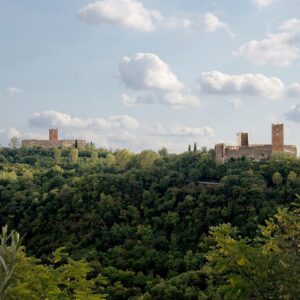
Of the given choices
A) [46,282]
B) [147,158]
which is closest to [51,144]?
[147,158]

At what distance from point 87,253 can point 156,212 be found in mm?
8909

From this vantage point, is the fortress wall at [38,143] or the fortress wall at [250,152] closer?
the fortress wall at [250,152]

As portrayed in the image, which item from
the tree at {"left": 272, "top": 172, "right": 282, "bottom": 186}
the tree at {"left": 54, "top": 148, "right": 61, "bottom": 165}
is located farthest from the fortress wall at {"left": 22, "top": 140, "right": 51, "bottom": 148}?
the tree at {"left": 272, "top": 172, "right": 282, "bottom": 186}

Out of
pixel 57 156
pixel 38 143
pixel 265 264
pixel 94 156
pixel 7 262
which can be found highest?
pixel 38 143

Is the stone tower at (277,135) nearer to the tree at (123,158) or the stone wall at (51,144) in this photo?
the tree at (123,158)

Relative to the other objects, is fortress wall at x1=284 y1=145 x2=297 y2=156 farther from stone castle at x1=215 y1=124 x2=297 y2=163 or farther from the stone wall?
the stone wall

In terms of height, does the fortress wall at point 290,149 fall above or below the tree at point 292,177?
above

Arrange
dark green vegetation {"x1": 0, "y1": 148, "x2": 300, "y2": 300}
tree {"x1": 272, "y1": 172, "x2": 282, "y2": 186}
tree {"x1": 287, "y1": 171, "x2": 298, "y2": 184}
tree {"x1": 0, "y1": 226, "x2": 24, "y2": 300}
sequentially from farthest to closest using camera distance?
tree {"x1": 272, "y1": 172, "x2": 282, "y2": 186} → tree {"x1": 287, "y1": 171, "x2": 298, "y2": 184} → dark green vegetation {"x1": 0, "y1": 148, "x2": 300, "y2": 300} → tree {"x1": 0, "y1": 226, "x2": 24, "y2": 300}

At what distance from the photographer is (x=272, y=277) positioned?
12.6m

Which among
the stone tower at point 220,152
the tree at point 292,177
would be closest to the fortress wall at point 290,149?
the stone tower at point 220,152

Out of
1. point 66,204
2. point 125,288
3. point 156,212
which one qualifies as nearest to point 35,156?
point 66,204

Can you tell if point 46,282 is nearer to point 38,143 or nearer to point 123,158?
point 123,158

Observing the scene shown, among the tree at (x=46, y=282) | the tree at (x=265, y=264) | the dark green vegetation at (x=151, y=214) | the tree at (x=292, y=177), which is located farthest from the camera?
the tree at (x=292, y=177)

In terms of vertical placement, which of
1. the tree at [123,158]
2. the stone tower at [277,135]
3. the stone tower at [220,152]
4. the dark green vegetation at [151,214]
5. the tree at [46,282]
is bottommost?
the dark green vegetation at [151,214]
